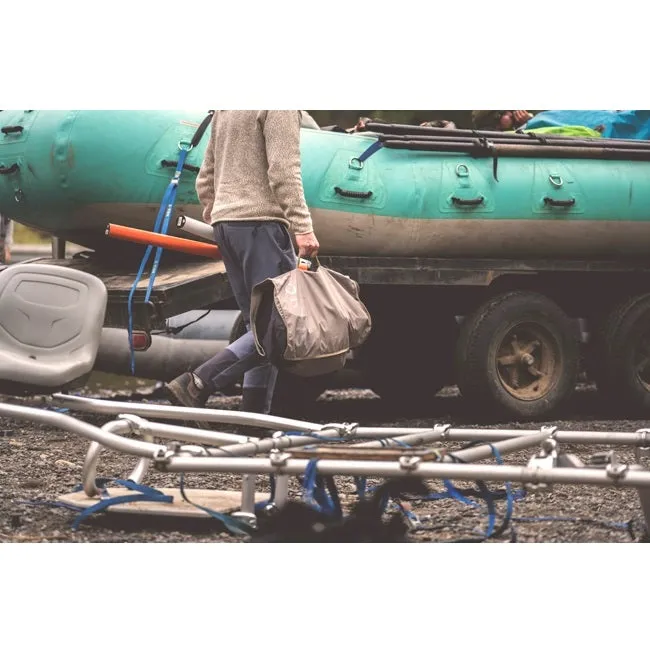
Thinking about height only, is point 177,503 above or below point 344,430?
below

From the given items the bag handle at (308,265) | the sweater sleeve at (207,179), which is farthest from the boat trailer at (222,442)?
the sweater sleeve at (207,179)

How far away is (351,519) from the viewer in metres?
3.73

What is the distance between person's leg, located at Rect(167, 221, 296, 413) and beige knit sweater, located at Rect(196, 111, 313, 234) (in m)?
0.07

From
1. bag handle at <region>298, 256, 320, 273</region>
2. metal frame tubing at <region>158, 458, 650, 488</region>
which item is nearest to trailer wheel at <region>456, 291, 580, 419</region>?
bag handle at <region>298, 256, 320, 273</region>

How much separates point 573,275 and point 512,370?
2.84ft

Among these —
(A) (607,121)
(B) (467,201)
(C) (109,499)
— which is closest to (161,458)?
(C) (109,499)

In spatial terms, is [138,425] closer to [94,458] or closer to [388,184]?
[94,458]

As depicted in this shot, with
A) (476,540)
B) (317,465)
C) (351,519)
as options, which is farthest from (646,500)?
(317,465)

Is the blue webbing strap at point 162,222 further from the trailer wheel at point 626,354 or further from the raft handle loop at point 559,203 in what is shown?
the trailer wheel at point 626,354

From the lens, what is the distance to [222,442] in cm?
400

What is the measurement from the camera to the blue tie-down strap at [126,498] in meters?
4.02

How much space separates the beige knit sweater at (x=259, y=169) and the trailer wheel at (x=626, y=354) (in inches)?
118

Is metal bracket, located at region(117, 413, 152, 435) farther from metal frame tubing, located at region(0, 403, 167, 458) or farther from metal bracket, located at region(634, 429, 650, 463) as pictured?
metal bracket, located at region(634, 429, 650, 463)

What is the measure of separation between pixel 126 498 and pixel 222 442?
379 millimetres
